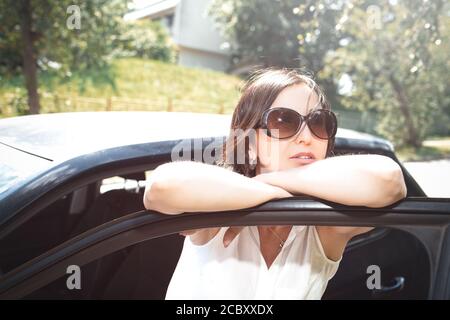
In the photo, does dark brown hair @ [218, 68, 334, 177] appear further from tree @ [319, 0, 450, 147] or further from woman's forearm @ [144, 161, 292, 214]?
tree @ [319, 0, 450, 147]

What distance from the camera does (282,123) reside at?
1.17 metres

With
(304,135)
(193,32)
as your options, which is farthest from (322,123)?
(193,32)

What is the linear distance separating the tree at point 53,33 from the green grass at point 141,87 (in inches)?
104

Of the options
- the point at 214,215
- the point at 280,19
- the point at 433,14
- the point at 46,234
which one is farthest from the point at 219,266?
the point at 280,19

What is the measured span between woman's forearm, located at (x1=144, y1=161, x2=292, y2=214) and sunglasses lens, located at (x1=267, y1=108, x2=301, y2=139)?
0.20 meters

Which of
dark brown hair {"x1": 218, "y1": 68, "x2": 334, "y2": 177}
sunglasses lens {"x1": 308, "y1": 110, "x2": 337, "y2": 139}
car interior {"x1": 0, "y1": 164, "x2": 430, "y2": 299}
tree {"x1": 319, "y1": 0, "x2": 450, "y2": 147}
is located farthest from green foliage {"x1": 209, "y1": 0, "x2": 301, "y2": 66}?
sunglasses lens {"x1": 308, "y1": 110, "x2": 337, "y2": 139}

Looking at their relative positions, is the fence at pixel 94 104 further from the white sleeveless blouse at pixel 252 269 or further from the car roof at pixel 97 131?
the white sleeveless blouse at pixel 252 269

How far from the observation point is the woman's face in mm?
1167

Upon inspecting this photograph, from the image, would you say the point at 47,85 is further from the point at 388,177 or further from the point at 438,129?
the point at 438,129

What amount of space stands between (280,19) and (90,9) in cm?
1617

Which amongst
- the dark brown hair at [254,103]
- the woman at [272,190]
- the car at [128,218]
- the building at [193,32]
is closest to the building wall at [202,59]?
the building at [193,32]

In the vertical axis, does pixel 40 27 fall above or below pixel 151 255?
above

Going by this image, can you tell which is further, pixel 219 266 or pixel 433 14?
pixel 433 14

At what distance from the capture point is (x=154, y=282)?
6.20 feet
